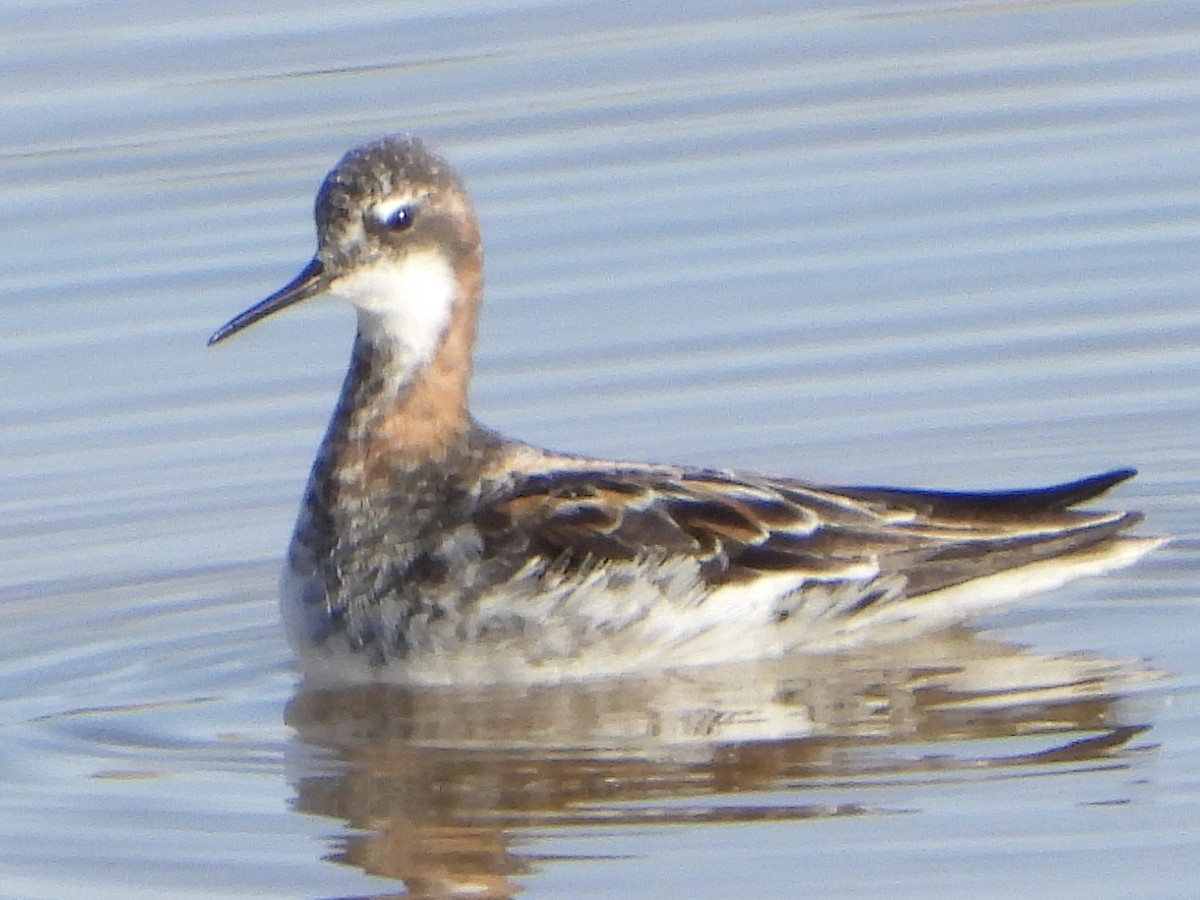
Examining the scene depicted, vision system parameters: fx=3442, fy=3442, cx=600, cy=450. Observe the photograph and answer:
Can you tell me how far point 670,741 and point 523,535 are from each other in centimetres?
96

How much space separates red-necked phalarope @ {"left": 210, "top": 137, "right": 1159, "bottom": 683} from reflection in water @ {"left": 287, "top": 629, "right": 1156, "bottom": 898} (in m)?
0.16

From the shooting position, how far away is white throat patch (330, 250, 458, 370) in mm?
11398

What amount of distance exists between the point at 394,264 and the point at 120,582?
5.47 feet

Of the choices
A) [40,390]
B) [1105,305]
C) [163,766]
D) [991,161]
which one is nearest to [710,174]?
[991,161]

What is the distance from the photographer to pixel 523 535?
35.9 ft

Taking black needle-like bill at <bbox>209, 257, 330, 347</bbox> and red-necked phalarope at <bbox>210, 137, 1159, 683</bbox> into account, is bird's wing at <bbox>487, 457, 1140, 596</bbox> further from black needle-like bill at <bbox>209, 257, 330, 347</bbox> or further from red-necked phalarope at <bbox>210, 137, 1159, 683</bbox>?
black needle-like bill at <bbox>209, 257, 330, 347</bbox>

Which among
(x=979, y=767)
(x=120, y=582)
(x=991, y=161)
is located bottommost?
(x=979, y=767)

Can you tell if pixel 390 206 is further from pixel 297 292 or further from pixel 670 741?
pixel 670 741

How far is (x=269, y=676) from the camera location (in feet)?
37.3

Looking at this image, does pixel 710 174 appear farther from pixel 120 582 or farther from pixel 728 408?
pixel 120 582

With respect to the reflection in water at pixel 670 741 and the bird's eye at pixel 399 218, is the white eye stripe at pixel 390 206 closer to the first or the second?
the bird's eye at pixel 399 218

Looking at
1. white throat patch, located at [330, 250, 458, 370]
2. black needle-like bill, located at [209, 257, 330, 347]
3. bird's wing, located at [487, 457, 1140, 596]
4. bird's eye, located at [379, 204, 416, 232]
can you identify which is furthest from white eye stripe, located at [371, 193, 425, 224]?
bird's wing, located at [487, 457, 1140, 596]

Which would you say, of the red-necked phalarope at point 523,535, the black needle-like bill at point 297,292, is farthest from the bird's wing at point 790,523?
the black needle-like bill at point 297,292

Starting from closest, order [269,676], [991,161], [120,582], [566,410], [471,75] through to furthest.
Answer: [269,676] < [120,582] < [566,410] < [991,161] < [471,75]
